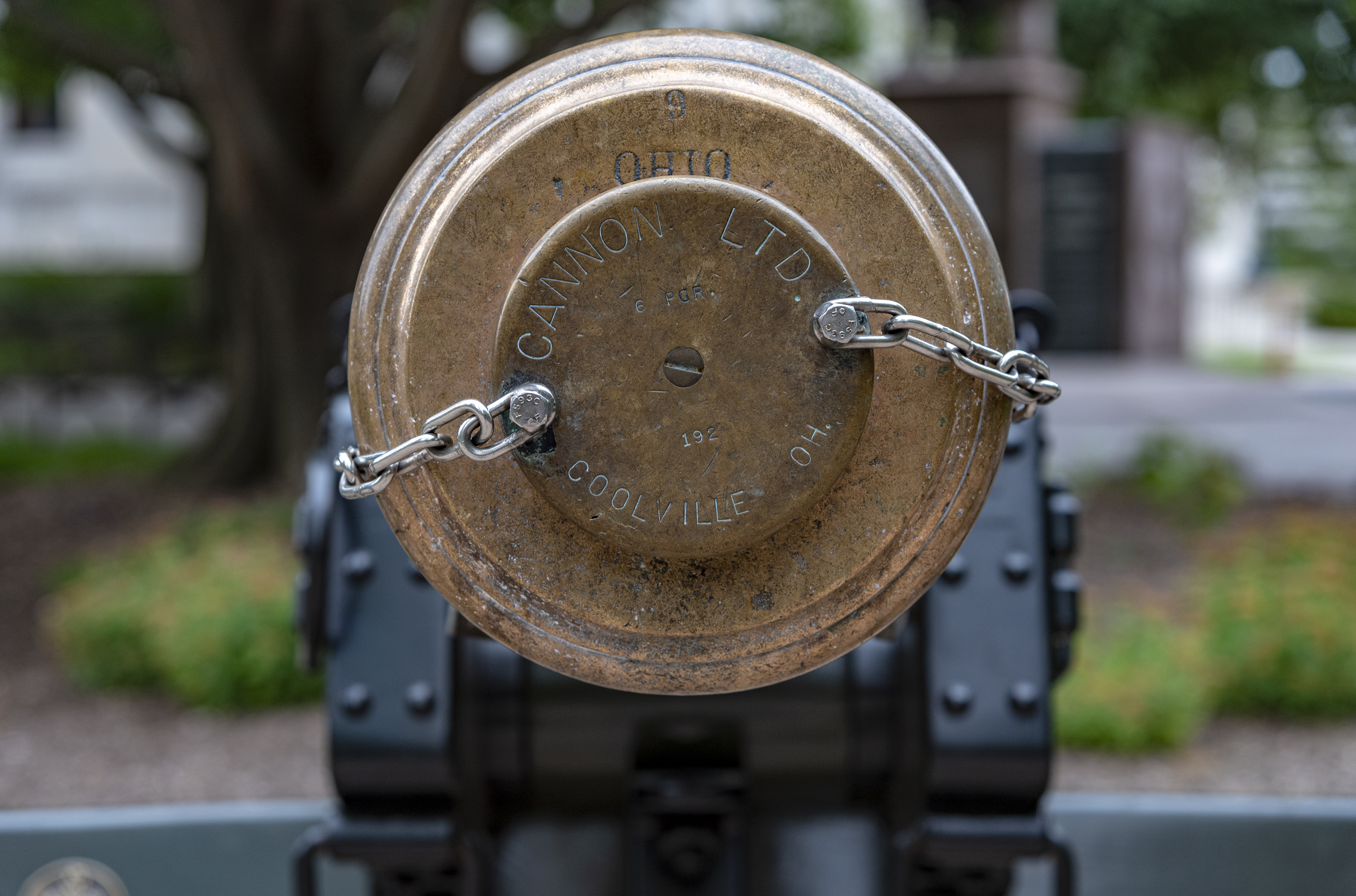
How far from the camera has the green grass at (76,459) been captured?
8.81 metres

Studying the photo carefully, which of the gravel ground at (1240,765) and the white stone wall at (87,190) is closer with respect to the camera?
the gravel ground at (1240,765)

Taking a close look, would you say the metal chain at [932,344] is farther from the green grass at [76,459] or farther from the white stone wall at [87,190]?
the white stone wall at [87,190]

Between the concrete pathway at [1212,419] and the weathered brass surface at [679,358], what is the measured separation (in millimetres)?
5468

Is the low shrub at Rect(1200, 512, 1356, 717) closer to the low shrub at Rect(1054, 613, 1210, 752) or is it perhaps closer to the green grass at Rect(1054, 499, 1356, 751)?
the green grass at Rect(1054, 499, 1356, 751)

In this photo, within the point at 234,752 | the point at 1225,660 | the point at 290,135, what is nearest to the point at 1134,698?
the point at 1225,660

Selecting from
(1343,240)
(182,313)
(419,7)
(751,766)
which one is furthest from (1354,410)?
(182,313)

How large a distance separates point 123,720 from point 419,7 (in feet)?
19.1

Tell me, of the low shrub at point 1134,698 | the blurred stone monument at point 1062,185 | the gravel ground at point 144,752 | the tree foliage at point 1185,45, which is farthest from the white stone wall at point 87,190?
the low shrub at point 1134,698

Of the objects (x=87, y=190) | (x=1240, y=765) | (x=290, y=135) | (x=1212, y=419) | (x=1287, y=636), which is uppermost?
(x=87, y=190)

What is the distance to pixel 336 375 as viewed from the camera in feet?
Answer: 5.32

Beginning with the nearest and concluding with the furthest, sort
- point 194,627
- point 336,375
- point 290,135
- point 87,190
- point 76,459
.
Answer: point 336,375
point 194,627
point 290,135
point 76,459
point 87,190

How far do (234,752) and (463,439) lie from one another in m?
3.73

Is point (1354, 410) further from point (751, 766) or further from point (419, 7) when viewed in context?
point (751, 766)

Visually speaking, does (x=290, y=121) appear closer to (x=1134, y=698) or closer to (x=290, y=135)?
(x=290, y=135)
